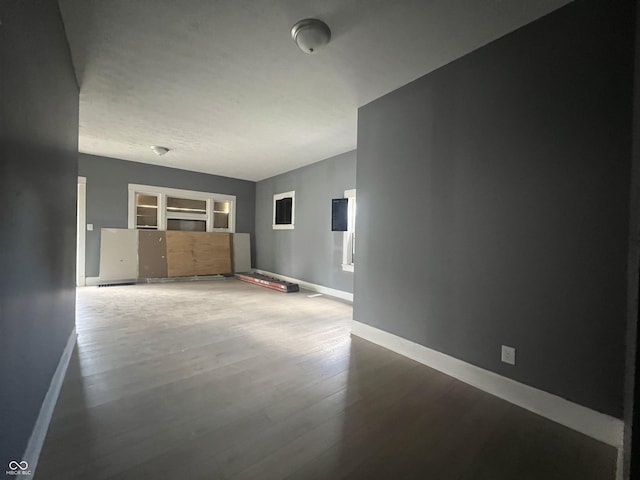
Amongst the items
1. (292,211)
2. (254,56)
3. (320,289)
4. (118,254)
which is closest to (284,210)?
(292,211)

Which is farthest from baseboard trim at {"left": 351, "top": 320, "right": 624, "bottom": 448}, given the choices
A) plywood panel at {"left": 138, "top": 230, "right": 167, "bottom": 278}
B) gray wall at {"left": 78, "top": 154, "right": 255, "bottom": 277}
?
gray wall at {"left": 78, "top": 154, "right": 255, "bottom": 277}

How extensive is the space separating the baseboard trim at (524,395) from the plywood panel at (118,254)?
571 cm

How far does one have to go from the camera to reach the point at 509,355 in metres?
1.76

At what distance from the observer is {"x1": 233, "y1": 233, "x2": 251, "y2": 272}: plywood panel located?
22.6 ft

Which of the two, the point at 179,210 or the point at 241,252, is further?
the point at 241,252

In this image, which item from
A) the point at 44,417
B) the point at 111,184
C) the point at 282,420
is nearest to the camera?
the point at 44,417

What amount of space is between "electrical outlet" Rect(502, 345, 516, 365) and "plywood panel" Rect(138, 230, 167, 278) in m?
6.33

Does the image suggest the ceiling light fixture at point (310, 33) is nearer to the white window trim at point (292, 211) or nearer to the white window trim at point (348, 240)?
the white window trim at point (348, 240)

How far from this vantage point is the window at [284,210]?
5961 millimetres

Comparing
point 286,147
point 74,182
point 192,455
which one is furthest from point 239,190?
point 192,455

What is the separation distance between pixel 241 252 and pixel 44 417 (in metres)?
5.72

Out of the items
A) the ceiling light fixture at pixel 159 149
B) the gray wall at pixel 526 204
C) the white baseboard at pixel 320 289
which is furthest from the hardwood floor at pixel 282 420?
the ceiling light fixture at pixel 159 149

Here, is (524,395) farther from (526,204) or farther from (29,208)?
(29,208)

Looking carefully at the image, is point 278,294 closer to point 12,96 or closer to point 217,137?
point 217,137
